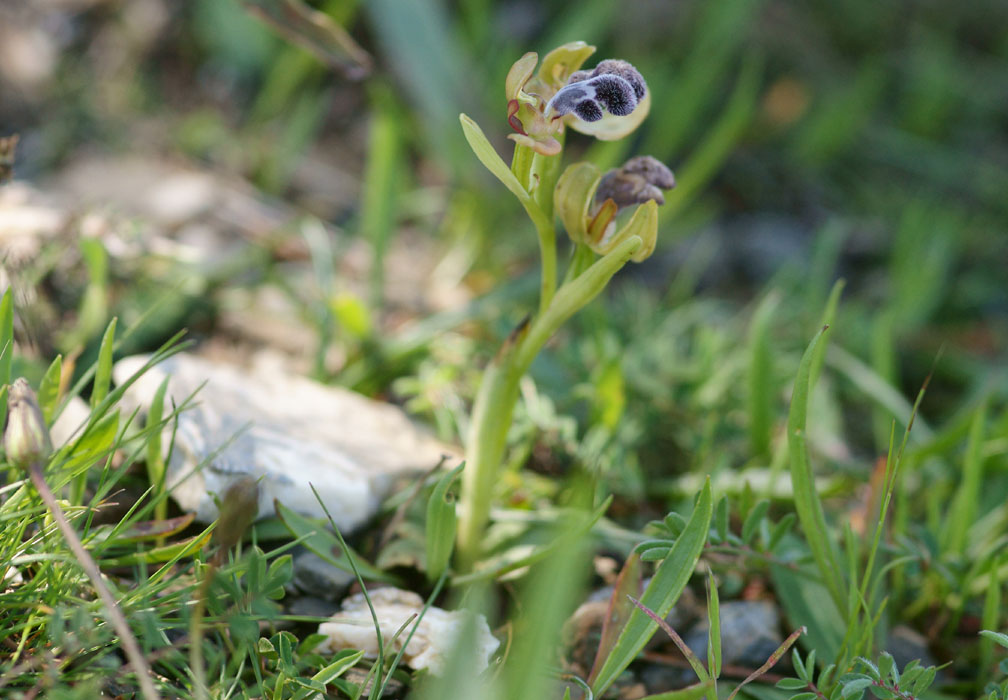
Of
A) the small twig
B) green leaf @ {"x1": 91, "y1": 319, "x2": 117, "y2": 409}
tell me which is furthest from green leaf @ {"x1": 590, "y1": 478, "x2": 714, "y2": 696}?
green leaf @ {"x1": 91, "y1": 319, "x2": 117, "y2": 409}

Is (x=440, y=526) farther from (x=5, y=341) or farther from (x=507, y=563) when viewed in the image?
(x=5, y=341)

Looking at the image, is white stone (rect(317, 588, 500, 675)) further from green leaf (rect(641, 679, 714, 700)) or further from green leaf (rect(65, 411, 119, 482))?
green leaf (rect(65, 411, 119, 482))

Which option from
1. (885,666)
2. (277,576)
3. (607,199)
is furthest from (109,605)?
(885,666)

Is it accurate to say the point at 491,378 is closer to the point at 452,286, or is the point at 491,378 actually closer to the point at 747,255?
the point at 452,286

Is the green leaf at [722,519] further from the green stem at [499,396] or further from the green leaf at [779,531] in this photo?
the green stem at [499,396]

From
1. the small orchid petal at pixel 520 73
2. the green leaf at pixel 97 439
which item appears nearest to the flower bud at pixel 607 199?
the small orchid petal at pixel 520 73
